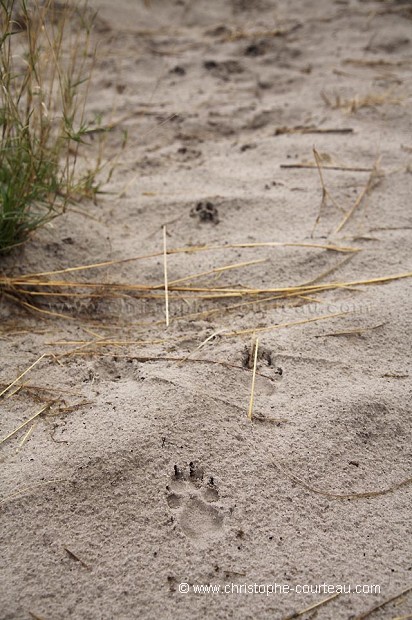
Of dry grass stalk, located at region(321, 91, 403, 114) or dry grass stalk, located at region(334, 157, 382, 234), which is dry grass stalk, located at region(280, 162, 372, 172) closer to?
dry grass stalk, located at region(334, 157, 382, 234)

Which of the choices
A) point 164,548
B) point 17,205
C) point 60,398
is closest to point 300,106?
point 17,205

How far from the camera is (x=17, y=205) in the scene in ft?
4.96

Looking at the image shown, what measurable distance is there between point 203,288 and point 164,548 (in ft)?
2.42

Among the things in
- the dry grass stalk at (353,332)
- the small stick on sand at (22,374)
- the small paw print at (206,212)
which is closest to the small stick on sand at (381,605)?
the dry grass stalk at (353,332)

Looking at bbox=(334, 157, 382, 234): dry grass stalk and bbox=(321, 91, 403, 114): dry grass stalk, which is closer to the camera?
bbox=(334, 157, 382, 234): dry grass stalk

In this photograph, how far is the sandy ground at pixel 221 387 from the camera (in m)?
0.99

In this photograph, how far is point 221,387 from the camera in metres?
1.27

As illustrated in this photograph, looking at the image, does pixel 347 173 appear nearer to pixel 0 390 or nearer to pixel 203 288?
pixel 203 288

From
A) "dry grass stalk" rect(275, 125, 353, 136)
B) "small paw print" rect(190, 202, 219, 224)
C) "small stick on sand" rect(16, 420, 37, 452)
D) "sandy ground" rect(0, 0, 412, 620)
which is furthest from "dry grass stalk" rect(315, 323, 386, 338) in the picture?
"dry grass stalk" rect(275, 125, 353, 136)

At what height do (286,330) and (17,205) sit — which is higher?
(17,205)

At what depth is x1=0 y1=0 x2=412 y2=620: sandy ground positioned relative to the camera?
3.23ft

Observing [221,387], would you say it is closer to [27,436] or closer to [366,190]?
[27,436]

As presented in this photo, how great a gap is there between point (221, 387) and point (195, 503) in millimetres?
277

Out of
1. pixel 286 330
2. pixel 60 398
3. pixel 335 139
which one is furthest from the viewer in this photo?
pixel 335 139
